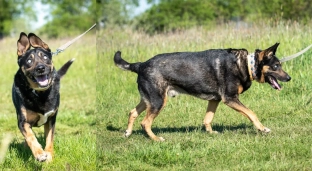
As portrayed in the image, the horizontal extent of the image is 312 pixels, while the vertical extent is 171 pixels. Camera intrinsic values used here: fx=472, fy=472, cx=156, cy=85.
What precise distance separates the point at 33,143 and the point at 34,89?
733 mm

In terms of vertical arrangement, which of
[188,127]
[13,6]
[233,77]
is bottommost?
[13,6]

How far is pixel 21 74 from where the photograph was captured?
20.0ft

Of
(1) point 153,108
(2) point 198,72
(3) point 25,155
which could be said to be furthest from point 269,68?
(3) point 25,155

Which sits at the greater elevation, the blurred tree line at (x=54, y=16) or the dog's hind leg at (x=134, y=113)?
the dog's hind leg at (x=134, y=113)

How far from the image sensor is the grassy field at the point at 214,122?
489 centimetres

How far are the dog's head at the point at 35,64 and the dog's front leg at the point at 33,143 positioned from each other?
0.51 metres

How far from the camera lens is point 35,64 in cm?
583

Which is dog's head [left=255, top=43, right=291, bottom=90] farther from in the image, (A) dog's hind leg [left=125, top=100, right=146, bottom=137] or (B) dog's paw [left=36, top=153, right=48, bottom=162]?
(B) dog's paw [left=36, top=153, right=48, bottom=162]

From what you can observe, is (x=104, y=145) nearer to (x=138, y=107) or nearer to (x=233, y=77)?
(x=138, y=107)

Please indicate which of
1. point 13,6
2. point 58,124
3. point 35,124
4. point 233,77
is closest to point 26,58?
point 35,124

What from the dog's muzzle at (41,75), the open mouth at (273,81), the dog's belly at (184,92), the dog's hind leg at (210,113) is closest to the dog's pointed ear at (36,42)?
the dog's muzzle at (41,75)

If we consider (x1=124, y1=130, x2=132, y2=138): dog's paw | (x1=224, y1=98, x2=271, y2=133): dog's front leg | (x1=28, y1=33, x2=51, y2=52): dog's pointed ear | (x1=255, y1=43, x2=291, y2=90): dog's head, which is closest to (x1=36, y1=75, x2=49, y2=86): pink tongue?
(x1=28, y1=33, x2=51, y2=52): dog's pointed ear

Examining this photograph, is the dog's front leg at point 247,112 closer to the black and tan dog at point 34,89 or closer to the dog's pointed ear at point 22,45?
the black and tan dog at point 34,89

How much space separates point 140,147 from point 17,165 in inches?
63.4
